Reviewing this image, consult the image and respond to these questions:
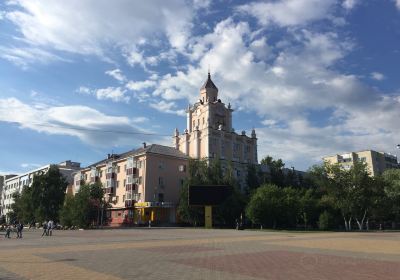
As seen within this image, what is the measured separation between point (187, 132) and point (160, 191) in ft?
67.3

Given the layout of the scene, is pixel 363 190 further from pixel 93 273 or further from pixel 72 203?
pixel 93 273

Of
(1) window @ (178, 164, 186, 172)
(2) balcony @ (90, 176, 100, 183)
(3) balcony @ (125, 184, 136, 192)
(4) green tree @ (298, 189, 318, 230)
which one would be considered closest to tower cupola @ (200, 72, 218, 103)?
(1) window @ (178, 164, 186, 172)

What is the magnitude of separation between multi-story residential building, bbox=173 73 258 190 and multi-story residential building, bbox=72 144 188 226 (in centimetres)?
503

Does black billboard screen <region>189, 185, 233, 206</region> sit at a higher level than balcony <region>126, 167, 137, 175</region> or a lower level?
lower

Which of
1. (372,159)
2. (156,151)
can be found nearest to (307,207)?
(156,151)

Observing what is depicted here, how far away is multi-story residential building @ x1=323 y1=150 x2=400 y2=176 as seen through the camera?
138962mm

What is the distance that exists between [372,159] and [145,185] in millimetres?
96605

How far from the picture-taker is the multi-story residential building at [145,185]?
75.9 m

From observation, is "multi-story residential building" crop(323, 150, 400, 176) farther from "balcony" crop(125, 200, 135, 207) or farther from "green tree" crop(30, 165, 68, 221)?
"green tree" crop(30, 165, 68, 221)

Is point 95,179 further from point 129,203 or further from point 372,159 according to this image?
point 372,159

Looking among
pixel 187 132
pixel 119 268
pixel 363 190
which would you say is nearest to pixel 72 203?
pixel 187 132

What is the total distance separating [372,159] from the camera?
139m

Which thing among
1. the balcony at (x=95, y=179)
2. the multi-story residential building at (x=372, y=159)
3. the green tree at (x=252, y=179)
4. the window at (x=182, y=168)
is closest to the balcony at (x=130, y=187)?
the window at (x=182, y=168)

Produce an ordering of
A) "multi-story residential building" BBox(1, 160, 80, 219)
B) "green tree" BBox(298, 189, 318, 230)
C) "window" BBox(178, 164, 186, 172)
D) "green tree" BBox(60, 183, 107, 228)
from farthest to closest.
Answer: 1. "multi-story residential building" BBox(1, 160, 80, 219)
2. "window" BBox(178, 164, 186, 172)
3. "green tree" BBox(298, 189, 318, 230)
4. "green tree" BBox(60, 183, 107, 228)
